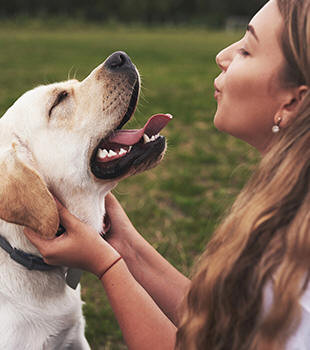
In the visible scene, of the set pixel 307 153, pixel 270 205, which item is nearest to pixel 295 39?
pixel 307 153

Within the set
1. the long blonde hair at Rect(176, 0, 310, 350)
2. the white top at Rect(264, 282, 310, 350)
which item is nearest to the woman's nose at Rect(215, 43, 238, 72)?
the long blonde hair at Rect(176, 0, 310, 350)

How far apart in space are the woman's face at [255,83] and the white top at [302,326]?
27.7 inches

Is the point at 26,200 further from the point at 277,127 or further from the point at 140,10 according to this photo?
the point at 140,10

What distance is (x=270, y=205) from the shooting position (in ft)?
5.05

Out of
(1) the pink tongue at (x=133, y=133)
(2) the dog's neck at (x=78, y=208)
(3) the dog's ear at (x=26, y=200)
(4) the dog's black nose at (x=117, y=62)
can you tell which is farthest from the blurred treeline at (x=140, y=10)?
(3) the dog's ear at (x=26, y=200)

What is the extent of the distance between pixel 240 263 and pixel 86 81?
125cm

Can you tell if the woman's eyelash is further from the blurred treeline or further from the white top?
the blurred treeline

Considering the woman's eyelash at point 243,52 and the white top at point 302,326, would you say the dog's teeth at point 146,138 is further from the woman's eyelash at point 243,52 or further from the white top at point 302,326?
the white top at point 302,326

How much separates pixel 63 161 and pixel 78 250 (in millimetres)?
445

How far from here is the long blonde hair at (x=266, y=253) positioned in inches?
56.2

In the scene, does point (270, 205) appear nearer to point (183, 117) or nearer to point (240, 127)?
point (240, 127)

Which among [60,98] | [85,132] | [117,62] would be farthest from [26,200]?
[117,62]

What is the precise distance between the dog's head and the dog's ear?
128mm

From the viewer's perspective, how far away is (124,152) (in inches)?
A: 87.1
